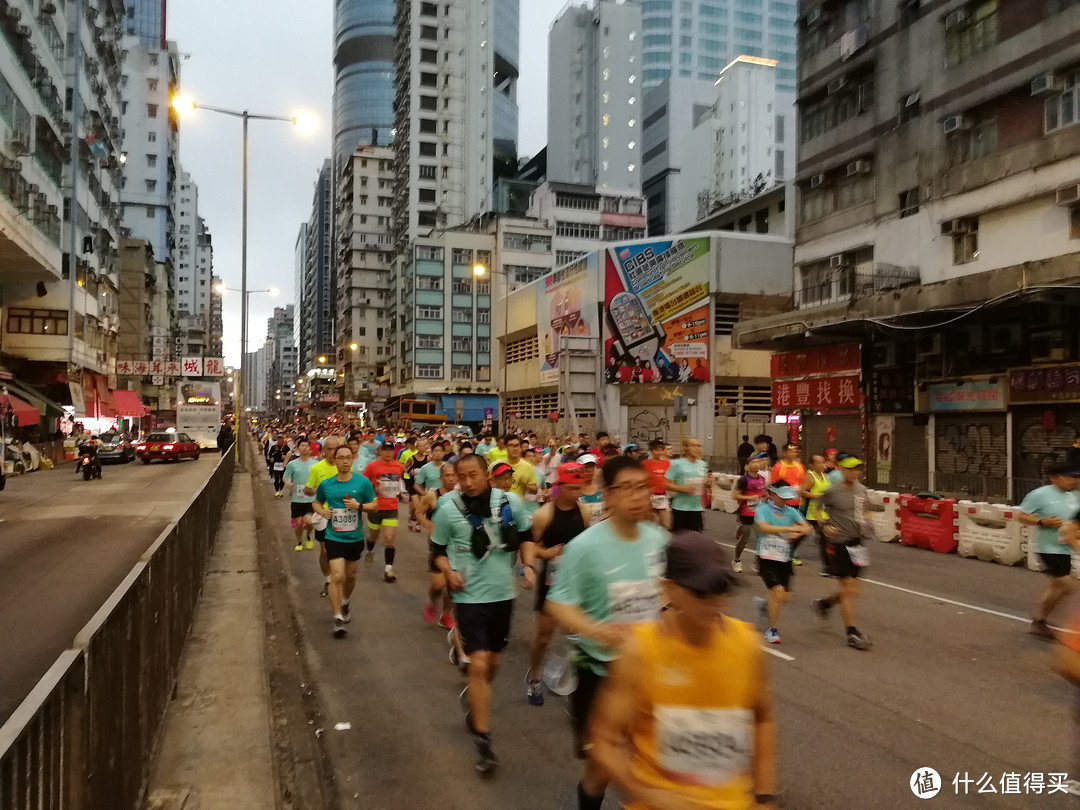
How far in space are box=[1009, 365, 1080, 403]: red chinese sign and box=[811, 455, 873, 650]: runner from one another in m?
14.5

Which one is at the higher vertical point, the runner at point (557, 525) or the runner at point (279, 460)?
the runner at point (557, 525)

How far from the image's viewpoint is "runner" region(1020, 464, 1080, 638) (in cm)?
714

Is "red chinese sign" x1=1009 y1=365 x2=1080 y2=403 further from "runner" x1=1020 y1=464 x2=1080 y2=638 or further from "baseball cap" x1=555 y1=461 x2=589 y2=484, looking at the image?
"baseball cap" x1=555 y1=461 x2=589 y2=484

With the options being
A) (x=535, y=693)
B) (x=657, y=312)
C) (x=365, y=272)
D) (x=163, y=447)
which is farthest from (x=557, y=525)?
(x=365, y=272)

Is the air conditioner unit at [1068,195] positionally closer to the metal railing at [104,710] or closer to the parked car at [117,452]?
the metal railing at [104,710]

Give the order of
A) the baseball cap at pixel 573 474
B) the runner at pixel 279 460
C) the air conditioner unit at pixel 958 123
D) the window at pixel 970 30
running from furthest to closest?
1. the runner at pixel 279 460
2. the air conditioner unit at pixel 958 123
3. the window at pixel 970 30
4. the baseball cap at pixel 573 474

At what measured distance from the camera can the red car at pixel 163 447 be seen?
39250 mm

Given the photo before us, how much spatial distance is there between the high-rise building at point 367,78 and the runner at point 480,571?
561 ft

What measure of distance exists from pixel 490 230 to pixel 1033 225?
61.7 meters

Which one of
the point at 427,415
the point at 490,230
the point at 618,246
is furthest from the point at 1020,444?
Result: the point at 490,230

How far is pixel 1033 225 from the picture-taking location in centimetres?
2066

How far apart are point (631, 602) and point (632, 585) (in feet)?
0.26

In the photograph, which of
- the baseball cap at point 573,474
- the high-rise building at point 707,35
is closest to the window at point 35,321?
the baseball cap at point 573,474

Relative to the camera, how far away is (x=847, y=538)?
7586mm
